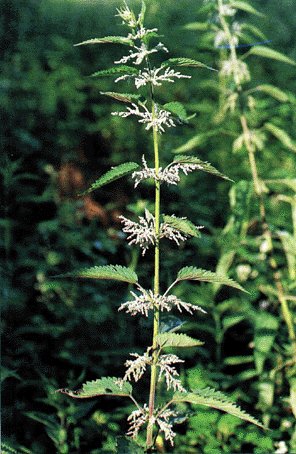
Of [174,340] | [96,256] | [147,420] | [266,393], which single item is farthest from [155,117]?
[96,256]

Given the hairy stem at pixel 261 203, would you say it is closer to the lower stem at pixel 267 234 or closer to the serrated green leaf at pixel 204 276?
the lower stem at pixel 267 234

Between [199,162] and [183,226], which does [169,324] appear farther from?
[199,162]

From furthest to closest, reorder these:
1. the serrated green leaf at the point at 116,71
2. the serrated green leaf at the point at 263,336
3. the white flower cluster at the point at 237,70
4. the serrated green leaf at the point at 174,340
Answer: the white flower cluster at the point at 237,70
the serrated green leaf at the point at 263,336
the serrated green leaf at the point at 174,340
the serrated green leaf at the point at 116,71

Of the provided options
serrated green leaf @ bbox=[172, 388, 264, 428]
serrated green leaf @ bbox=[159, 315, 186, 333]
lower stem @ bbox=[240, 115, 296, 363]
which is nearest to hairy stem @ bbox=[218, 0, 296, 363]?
lower stem @ bbox=[240, 115, 296, 363]

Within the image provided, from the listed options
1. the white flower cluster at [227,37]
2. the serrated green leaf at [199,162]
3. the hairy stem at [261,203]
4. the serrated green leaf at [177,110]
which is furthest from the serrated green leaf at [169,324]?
the white flower cluster at [227,37]

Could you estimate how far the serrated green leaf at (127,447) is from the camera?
1.58m

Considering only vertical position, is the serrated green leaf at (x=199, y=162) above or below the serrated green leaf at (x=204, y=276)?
above

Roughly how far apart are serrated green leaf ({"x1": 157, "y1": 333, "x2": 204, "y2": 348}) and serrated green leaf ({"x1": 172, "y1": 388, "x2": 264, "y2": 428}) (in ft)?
0.47

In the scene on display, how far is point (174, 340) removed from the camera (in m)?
1.52

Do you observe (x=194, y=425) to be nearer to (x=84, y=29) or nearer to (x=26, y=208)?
(x=26, y=208)

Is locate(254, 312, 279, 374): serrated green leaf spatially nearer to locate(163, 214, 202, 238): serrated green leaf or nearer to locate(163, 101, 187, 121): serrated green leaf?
locate(163, 214, 202, 238): serrated green leaf

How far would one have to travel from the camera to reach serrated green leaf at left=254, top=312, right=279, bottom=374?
2.35 metres

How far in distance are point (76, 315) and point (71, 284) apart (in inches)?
9.1

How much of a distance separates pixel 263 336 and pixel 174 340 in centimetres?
99
